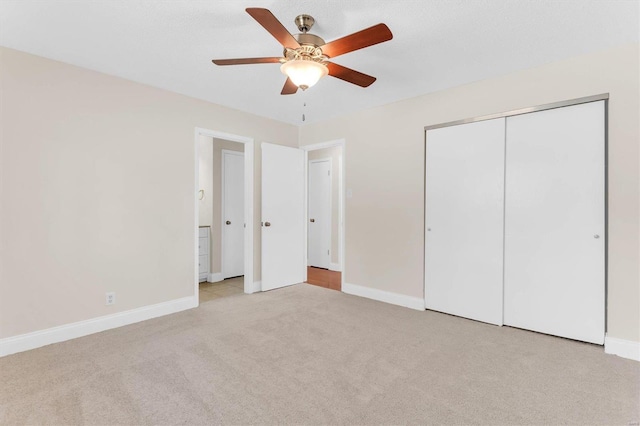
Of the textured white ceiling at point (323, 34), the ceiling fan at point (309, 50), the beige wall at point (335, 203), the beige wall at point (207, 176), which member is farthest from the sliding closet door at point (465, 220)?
the beige wall at point (207, 176)

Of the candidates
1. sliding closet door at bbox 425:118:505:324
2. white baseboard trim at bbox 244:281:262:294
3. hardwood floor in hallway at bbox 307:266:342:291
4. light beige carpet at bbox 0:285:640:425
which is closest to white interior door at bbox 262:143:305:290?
white baseboard trim at bbox 244:281:262:294

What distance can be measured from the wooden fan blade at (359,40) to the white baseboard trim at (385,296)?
2.80 metres

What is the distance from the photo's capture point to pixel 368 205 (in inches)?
162

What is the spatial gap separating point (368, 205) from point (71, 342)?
11.0 ft

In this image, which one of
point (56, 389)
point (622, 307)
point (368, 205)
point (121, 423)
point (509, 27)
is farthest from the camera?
point (368, 205)

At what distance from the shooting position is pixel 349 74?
2258 mm

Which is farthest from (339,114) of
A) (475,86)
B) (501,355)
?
(501,355)

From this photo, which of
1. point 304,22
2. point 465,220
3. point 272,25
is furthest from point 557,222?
point 272,25

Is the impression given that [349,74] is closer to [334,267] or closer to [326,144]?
[326,144]

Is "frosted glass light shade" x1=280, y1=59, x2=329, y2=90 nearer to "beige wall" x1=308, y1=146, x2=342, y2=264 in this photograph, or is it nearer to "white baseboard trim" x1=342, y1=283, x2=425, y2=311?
"white baseboard trim" x1=342, y1=283, x2=425, y2=311

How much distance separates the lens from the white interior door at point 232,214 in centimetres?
516

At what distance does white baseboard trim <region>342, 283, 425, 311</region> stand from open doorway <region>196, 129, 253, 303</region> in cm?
163

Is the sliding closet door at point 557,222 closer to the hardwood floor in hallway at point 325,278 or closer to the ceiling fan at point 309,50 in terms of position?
the ceiling fan at point 309,50

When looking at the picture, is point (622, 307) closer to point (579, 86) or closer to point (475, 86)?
point (579, 86)
